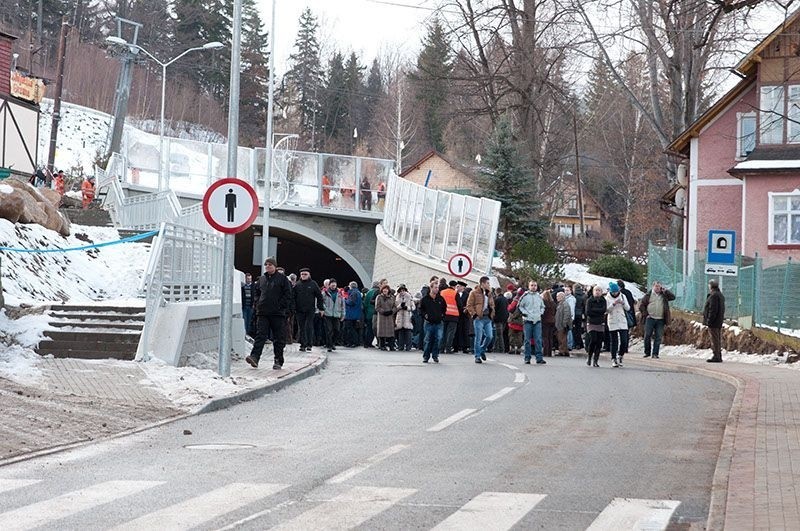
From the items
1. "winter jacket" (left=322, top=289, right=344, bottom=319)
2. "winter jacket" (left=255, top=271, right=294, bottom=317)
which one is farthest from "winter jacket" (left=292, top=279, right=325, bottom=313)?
"winter jacket" (left=255, top=271, right=294, bottom=317)

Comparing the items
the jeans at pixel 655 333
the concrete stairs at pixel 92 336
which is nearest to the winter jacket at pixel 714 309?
the jeans at pixel 655 333

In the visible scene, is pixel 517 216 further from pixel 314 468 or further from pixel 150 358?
pixel 314 468

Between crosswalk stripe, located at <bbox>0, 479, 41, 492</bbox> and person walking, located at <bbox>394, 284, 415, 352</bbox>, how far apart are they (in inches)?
830

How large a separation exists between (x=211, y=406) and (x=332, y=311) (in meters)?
14.7

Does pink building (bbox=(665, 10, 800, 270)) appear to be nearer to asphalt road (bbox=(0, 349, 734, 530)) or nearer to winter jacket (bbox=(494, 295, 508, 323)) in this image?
winter jacket (bbox=(494, 295, 508, 323))

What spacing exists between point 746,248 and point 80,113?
6199cm

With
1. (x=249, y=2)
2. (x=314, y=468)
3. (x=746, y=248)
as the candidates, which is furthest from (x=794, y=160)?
(x=249, y=2)

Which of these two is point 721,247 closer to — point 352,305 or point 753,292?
point 753,292

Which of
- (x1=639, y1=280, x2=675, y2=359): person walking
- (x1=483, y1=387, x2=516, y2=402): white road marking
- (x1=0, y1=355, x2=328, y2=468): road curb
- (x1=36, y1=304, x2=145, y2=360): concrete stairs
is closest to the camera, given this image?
(x1=0, y1=355, x2=328, y2=468): road curb

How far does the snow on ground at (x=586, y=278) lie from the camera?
43875 millimetres

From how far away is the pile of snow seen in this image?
2264cm

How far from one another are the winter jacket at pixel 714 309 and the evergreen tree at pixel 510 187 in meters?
19.4

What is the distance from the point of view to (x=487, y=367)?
22.2 m

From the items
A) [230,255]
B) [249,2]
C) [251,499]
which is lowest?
[251,499]
